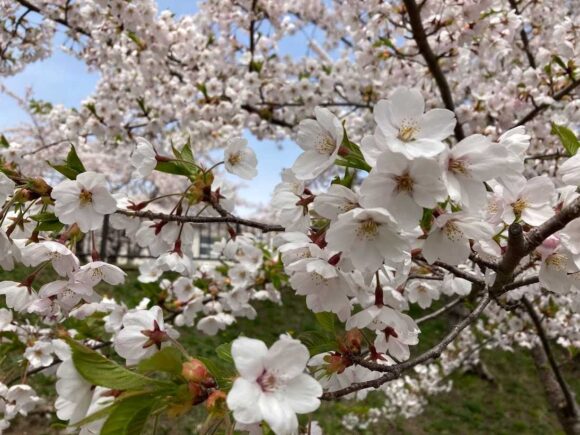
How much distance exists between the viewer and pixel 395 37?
4.33 m

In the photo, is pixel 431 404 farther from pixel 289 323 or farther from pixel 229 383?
pixel 229 383

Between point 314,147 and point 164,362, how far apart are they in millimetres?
537

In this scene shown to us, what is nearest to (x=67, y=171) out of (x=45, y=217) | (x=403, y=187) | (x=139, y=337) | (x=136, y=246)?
(x=45, y=217)

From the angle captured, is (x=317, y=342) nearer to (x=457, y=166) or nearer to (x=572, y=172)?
(x=457, y=166)

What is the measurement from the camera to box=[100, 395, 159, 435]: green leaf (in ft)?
2.30

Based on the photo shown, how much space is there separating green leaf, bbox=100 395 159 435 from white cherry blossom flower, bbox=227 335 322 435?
143 mm

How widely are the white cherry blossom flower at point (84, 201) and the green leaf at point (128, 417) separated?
55 centimetres

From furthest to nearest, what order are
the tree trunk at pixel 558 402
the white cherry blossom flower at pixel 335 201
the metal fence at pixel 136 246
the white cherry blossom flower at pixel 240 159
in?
the metal fence at pixel 136 246
the tree trunk at pixel 558 402
the white cherry blossom flower at pixel 240 159
the white cherry blossom flower at pixel 335 201

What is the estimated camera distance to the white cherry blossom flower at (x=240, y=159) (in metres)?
1.43

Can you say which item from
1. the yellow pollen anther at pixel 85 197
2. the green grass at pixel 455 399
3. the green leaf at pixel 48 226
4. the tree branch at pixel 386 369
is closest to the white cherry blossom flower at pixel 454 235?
the tree branch at pixel 386 369

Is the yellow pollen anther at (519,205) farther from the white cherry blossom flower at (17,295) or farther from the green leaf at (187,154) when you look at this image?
the white cherry blossom flower at (17,295)

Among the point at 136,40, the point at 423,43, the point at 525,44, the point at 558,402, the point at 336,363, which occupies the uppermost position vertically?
the point at 136,40

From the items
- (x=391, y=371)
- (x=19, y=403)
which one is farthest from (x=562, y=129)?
(x=19, y=403)

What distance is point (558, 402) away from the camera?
305 centimetres
